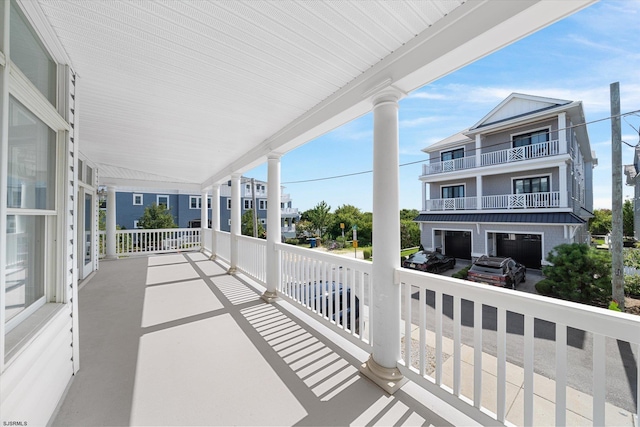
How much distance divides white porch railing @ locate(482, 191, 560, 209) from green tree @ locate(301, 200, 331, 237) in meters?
13.3

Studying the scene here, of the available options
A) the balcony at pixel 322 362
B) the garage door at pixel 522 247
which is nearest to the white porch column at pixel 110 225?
the balcony at pixel 322 362

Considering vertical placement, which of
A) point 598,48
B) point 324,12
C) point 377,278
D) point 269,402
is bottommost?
point 269,402

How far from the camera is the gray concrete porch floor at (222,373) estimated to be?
1578 mm

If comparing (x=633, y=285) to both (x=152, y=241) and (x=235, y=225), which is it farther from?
(x=152, y=241)

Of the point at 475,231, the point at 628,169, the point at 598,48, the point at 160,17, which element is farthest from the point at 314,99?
the point at 628,169

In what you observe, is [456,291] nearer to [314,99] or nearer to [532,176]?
[314,99]

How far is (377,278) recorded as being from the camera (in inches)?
78.2

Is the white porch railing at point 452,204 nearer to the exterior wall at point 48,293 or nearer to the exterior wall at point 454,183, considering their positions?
the exterior wall at point 454,183

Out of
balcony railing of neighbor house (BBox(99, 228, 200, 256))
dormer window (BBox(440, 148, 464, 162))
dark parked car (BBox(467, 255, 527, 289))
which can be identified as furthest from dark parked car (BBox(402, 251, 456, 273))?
balcony railing of neighbor house (BBox(99, 228, 200, 256))

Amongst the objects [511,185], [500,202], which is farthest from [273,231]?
[511,185]

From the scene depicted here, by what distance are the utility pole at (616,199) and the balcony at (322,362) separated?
140 centimetres

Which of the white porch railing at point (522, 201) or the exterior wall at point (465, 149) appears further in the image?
the exterior wall at point (465, 149)

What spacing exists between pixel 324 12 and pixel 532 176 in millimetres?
11193

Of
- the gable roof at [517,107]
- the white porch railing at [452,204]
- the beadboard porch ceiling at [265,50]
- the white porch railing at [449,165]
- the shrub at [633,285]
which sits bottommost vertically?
the shrub at [633,285]
